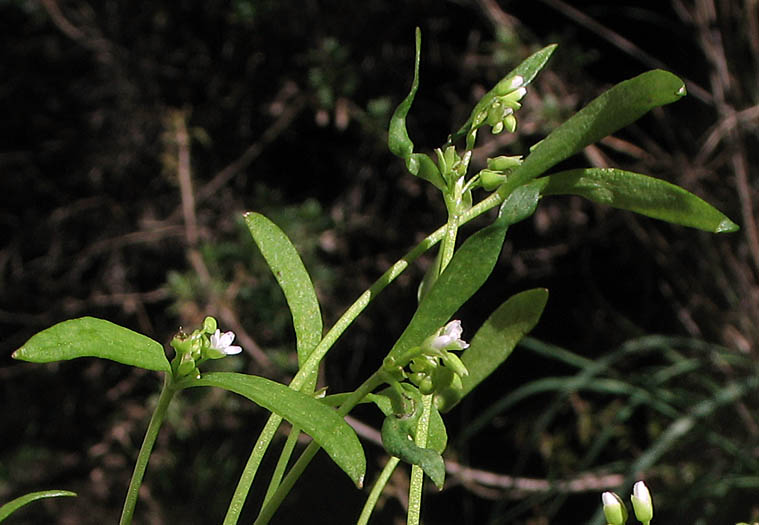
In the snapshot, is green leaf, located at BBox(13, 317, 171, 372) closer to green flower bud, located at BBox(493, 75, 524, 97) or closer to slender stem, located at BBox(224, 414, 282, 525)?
slender stem, located at BBox(224, 414, 282, 525)

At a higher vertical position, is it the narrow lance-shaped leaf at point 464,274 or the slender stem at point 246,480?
the narrow lance-shaped leaf at point 464,274

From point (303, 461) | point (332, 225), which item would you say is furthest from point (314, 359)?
point (332, 225)

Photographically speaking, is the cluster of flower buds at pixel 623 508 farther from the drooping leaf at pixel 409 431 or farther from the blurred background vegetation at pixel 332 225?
the blurred background vegetation at pixel 332 225

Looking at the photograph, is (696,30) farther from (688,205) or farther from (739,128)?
(688,205)

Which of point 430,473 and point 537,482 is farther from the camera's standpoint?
point 537,482

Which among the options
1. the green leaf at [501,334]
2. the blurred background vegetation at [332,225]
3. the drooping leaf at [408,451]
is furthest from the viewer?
the blurred background vegetation at [332,225]

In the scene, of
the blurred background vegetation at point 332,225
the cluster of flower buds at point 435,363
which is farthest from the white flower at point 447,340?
Answer: the blurred background vegetation at point 332,225

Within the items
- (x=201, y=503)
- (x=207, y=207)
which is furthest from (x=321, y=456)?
(x=207, y=207)
